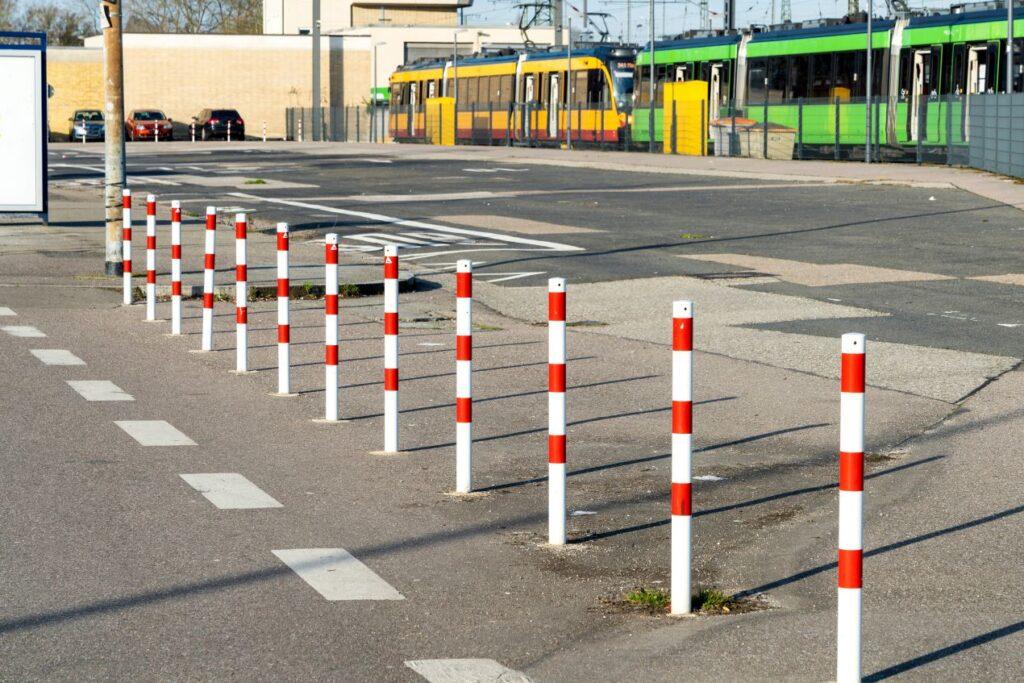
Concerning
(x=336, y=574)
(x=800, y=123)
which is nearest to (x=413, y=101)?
(x=800, y=123)

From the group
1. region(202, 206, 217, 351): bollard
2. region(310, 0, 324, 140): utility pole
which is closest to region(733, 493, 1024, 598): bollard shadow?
region(202, 206, 217, 351): bollard

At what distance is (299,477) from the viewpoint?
7668mm

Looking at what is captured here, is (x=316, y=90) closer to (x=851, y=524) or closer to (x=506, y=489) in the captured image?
(x=506, y=489)

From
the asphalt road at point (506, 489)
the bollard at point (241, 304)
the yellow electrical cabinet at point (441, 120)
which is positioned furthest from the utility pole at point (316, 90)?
the bollard at point (241, 304)

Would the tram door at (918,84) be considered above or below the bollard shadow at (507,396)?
above

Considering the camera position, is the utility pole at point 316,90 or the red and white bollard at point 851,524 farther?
the utility pole at point 316,90

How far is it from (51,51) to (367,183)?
178 feet

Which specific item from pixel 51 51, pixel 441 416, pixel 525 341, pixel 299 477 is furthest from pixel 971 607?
pixel 51 51

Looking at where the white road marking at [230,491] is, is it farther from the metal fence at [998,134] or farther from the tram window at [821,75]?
the tram window at [821,75]

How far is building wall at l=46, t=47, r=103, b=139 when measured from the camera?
8800 centimetres

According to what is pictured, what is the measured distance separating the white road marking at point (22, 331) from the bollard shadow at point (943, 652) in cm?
903

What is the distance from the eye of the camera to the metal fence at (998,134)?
32.7m

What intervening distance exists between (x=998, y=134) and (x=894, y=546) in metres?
29.6

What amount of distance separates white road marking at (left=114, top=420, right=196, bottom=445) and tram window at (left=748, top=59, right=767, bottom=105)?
39429 millimetres
